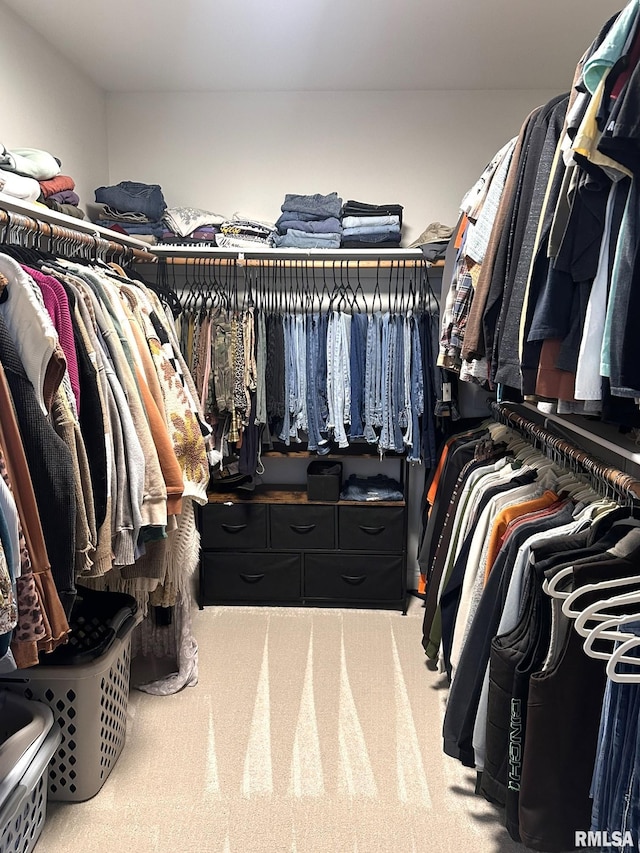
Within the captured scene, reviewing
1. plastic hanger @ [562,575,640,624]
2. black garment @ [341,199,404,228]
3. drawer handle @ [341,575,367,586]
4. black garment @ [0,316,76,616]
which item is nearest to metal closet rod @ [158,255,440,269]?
black garment @ [341,199,404,228]

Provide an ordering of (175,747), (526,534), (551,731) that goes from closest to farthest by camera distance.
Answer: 1. (551,731)
2. (526,534)
3. (175,747)

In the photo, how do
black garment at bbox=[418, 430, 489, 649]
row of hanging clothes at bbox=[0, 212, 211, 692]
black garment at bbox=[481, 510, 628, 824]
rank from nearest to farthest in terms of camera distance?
row of hanging clothes at bbox=[0, 212, 211, 692]
black garment at bbox=[481, 510, 628, 824]
black garment at bbox=[418, 430, 489, 649]

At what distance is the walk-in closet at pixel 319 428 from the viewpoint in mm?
1345

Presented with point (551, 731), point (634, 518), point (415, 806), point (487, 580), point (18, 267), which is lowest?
point (415, 806)

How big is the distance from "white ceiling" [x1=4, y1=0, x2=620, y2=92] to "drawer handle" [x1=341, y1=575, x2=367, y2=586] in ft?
8.27

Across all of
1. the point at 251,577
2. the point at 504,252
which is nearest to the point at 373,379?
the point at 251,577

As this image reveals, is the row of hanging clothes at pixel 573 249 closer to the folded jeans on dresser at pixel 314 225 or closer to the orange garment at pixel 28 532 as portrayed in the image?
the orange garment at pixel 28 532

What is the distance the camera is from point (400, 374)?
3221mm

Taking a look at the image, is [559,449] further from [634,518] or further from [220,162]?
[220,162]

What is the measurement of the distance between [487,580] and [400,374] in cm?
160

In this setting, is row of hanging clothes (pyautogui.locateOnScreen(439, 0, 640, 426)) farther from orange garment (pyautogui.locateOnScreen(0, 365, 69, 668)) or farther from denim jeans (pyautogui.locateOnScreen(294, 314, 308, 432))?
denim jeans (pyautogui.locateOnScreen(294, 314, 308, 432))

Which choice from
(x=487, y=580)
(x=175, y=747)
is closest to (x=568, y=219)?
(x=487, y=580)

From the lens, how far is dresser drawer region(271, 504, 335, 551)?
10.7 feet

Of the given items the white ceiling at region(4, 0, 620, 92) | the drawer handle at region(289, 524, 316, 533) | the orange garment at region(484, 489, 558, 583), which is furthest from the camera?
the drawer handle at region(289, 524, 316, 533)
